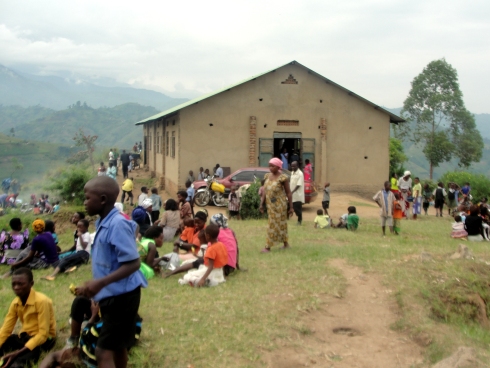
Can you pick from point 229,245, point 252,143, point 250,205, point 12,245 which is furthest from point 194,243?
point 252,143

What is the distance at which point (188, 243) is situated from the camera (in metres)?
9.28

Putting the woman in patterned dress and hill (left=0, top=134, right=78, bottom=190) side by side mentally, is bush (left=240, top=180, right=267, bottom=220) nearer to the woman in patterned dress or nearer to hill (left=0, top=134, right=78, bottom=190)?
the woman in patterned dress

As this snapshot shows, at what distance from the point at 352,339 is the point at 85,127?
126 metres

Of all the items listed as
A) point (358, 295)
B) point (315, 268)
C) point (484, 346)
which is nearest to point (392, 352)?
point (484, 346)

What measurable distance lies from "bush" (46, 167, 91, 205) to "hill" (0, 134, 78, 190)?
38.6m

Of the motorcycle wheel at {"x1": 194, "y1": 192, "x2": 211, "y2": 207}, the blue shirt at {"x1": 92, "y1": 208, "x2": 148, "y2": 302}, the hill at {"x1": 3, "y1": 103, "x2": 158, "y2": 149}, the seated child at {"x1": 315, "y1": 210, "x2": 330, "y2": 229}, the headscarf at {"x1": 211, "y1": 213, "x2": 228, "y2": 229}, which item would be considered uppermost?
the hill at {"x1": 3, "y1": 103, "x2": 158, "y2": 149}

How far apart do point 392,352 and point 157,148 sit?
2423 cm

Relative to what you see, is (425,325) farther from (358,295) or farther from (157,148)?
(157,148)

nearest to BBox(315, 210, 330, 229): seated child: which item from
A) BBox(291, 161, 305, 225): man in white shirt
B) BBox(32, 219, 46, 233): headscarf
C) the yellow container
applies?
BBox(291, 161, 305, 225): man in white shirt

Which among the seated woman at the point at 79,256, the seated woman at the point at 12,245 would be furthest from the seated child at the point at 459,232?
the seated woman at the point at 12,245

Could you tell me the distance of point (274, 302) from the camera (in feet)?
21.2

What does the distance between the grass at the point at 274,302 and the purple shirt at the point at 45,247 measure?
365mm

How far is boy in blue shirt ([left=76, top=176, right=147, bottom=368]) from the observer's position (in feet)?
12.1

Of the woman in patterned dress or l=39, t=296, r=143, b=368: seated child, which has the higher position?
the woman in patterned dress
